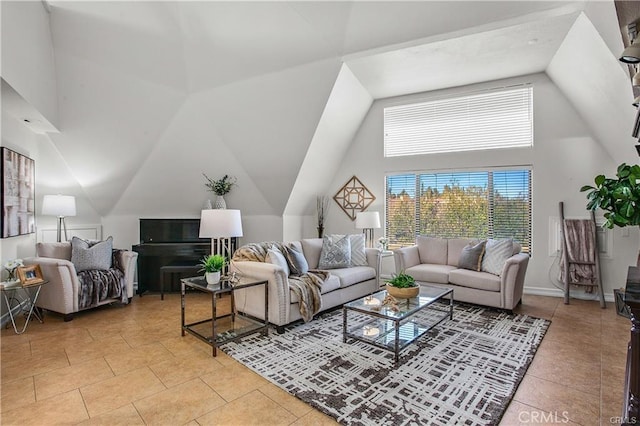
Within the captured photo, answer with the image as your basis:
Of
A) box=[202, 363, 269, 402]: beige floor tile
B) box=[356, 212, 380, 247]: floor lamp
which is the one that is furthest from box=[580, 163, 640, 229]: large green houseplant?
box=[356, 212, 380, 247]: floor lamp

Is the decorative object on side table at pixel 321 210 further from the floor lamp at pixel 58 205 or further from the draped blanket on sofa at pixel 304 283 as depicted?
the floor lamp at pixel 58 205

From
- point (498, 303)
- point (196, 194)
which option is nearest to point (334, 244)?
point (498, 303)

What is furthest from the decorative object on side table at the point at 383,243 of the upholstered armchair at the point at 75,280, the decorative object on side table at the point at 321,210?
the upholstered armchair at the point at 75,280

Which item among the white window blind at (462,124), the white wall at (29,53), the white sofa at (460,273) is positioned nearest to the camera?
the white wall at (29,53)

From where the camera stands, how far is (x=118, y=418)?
7.06 feet

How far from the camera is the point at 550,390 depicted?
8.07 ft

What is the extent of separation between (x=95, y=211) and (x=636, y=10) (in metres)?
6.85

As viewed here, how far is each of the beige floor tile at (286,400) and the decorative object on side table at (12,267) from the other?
126 inches

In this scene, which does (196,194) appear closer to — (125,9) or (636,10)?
(125,9)

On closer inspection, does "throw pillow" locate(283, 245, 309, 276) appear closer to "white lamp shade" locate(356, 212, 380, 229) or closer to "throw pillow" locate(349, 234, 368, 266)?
"throw pillow" locate(349, 234, 368, 266)

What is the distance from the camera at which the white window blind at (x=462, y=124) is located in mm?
5242

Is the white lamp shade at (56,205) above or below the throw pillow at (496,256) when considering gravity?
above

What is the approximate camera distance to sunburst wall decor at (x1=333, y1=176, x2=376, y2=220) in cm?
642

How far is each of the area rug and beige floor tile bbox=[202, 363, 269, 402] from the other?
8 cm
